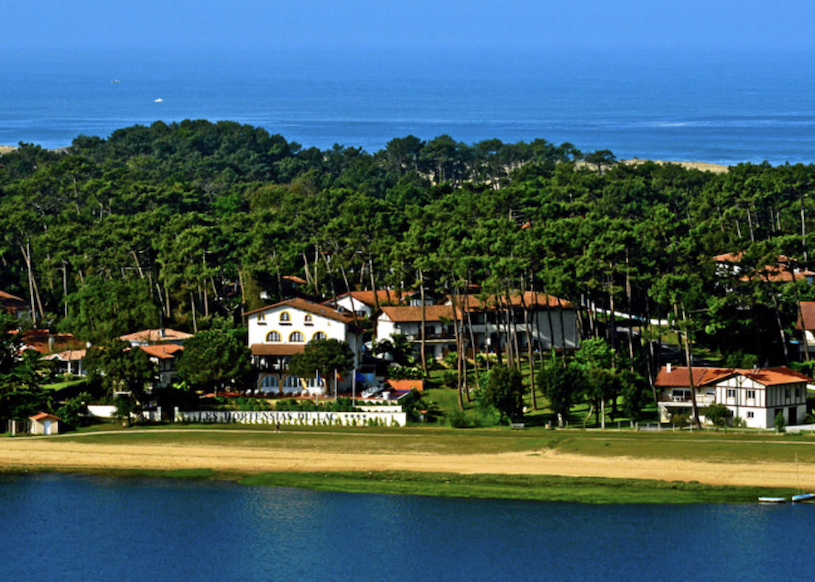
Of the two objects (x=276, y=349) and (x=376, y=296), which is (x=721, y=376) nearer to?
(x=276, y=349)

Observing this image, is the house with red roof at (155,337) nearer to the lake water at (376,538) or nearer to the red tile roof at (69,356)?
the red tile roof at (69,356)

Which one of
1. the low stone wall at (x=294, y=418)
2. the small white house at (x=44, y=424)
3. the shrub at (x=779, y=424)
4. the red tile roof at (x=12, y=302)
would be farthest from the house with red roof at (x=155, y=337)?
the shrub at (x=779, y=424)

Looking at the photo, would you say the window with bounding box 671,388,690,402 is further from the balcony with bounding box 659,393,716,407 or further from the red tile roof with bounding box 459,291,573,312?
the red tile roof with bounding box 459,291,573,312

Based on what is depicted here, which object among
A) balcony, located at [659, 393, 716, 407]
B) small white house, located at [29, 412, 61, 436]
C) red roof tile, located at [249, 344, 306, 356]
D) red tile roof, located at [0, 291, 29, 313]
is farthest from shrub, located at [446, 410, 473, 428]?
red tile roof, located at [0, 291, 29, 313]

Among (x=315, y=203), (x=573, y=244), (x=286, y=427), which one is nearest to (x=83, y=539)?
(x=286, y=427)

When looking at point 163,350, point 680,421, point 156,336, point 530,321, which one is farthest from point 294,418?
point 680,421

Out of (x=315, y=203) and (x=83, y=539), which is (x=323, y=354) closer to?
(x=83, y=539)
